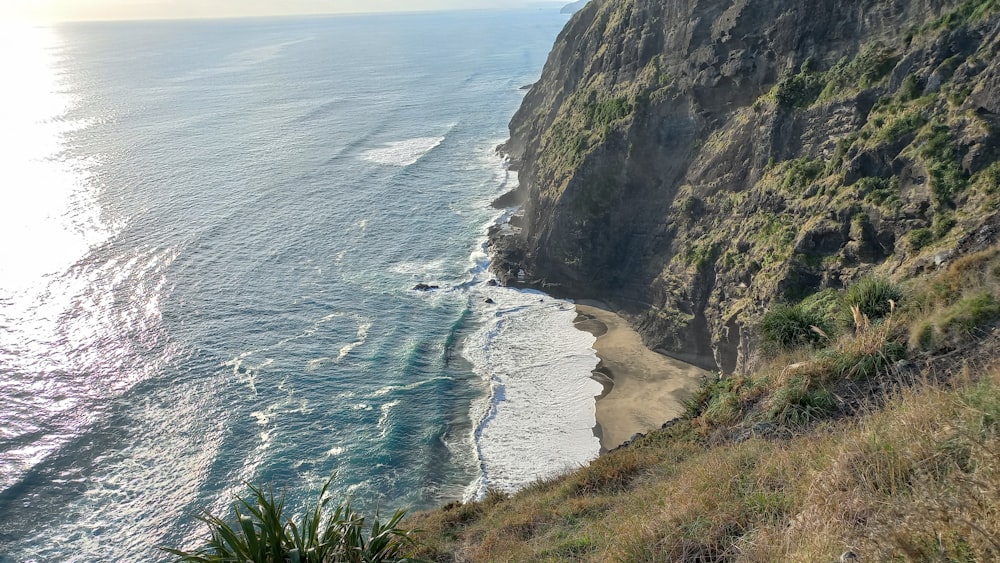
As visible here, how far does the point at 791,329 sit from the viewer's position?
786 inches

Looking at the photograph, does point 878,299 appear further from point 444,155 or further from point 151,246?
point 444,155

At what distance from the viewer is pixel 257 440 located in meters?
30.9

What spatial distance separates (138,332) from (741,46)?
4029 centimetres

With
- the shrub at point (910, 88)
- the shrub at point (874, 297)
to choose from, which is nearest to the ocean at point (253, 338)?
the shrub at point (874, 297)

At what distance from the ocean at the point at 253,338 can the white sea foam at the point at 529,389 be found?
140mm

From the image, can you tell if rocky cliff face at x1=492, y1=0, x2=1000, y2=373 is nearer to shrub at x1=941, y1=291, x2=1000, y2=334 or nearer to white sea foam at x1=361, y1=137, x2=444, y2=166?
shrub at x1=941, y1=291, x2=1000, y2=334

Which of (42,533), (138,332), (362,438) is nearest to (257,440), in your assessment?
(362,438)

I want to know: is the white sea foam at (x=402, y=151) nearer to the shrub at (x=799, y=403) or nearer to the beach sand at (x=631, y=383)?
the beach sand at (x=631, y=383)

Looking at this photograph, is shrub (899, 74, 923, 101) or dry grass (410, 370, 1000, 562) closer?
dry grass (410, 370, 1000, 562)

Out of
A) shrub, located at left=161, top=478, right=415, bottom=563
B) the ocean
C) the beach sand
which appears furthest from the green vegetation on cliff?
the ocean

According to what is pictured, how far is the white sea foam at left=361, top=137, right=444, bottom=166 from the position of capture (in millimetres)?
75625

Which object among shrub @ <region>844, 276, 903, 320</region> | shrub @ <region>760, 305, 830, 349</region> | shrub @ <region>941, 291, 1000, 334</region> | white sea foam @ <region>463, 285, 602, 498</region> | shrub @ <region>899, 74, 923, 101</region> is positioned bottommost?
white sea foam @ <region>463, 285, 602, 498</region>

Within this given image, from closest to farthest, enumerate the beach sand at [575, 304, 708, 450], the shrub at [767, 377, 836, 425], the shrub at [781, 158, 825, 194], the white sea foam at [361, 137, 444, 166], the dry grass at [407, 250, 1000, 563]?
the dry grass at [407, 250, 1000, 563]
the shrub at [767, 377, 836, 425]
the beach sand at [575, 304, 708, 450]
the shrub at [781, 158, 825, 194]
the white sea foam at [361, 137, 444, 166]

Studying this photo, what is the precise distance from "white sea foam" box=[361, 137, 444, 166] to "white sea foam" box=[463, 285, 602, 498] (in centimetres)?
3422
